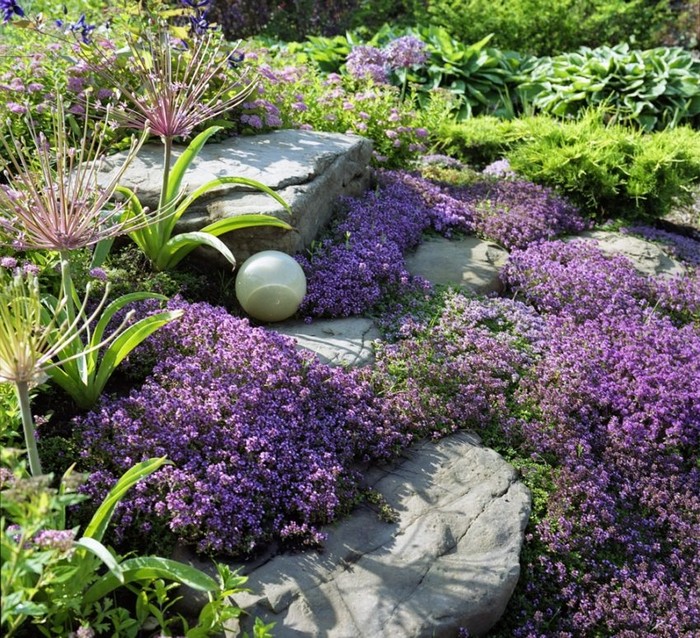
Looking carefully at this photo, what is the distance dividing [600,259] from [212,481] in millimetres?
3658

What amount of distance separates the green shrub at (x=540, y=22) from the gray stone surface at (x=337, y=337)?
27.8 ft

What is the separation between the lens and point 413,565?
3188 mm

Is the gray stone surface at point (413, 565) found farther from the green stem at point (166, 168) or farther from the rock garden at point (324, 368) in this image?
Answer: the green stem at point (166, 168)

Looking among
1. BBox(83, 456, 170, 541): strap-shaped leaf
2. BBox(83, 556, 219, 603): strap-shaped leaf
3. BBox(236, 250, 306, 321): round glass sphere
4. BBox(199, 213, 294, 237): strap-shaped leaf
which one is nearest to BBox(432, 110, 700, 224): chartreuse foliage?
BBox(199, 213, 294, 237): strap-shaped leaf

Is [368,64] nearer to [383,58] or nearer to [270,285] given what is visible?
[383,58]

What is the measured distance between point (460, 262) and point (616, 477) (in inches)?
81.8

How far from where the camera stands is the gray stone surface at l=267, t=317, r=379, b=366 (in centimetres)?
425

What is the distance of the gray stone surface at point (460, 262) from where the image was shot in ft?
17.4

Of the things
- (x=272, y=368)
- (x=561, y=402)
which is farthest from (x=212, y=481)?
(x=561, y=402)

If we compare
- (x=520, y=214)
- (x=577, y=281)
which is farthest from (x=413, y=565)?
(x=520, y=214)

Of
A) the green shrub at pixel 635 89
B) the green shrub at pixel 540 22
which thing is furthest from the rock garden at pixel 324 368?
the green shrub at pixel 540 22

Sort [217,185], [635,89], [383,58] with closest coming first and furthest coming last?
[217,185]
[383,58]
[635,89]

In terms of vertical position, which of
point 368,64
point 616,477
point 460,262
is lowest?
point 616,477

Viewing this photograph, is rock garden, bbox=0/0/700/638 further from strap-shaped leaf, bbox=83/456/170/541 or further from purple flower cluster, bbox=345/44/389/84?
purple flower cluster, bbox=345/44/389/84
